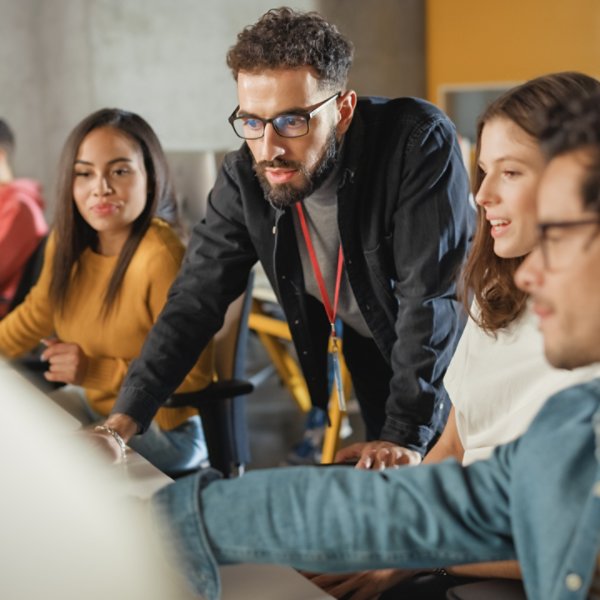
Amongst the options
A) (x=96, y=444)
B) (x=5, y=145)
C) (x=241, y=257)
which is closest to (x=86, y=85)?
(x=5, y=145)

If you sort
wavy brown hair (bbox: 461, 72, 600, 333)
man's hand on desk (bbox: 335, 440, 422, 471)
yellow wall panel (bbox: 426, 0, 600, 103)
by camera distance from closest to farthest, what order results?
1. wavy brown hair (bbox: 461, 72, 600, 333)
2. man's hand on desk (bbox: 335, 440, 422, 471)
3. yellow wall panel (bbox: 426, 0, 600, 103)

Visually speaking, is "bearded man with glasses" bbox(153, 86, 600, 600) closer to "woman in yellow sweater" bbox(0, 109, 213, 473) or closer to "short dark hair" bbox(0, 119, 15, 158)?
"woman in yellow sweater" bbox(0, 109, 213, 473)

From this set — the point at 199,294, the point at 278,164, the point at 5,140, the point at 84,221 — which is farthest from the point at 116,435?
the point at 5,140

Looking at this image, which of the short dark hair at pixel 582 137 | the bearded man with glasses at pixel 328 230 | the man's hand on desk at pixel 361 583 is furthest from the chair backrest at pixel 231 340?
the short dark hair at pixel 582 137

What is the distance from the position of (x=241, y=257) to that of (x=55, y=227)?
0.56 meters

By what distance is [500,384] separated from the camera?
1.24 meters

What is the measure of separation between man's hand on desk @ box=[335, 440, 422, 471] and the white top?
96mm

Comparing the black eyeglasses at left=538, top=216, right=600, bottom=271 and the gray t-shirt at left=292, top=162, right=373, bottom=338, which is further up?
the black eyeglasses at left=538, top=216, right=600, bottom=271

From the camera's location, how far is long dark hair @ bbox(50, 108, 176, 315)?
1956mm

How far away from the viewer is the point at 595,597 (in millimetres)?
792

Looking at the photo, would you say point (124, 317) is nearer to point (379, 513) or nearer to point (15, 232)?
point (379, 513)

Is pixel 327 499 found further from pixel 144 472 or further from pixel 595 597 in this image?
pixel 144 472

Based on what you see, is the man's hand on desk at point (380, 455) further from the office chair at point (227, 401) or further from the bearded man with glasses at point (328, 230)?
the office chair at point (227, 401)

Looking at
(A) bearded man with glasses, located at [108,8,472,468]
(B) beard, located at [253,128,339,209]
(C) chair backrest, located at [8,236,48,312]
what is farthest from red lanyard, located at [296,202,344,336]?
(C) chair backrest, located at [8,236,48,312]
